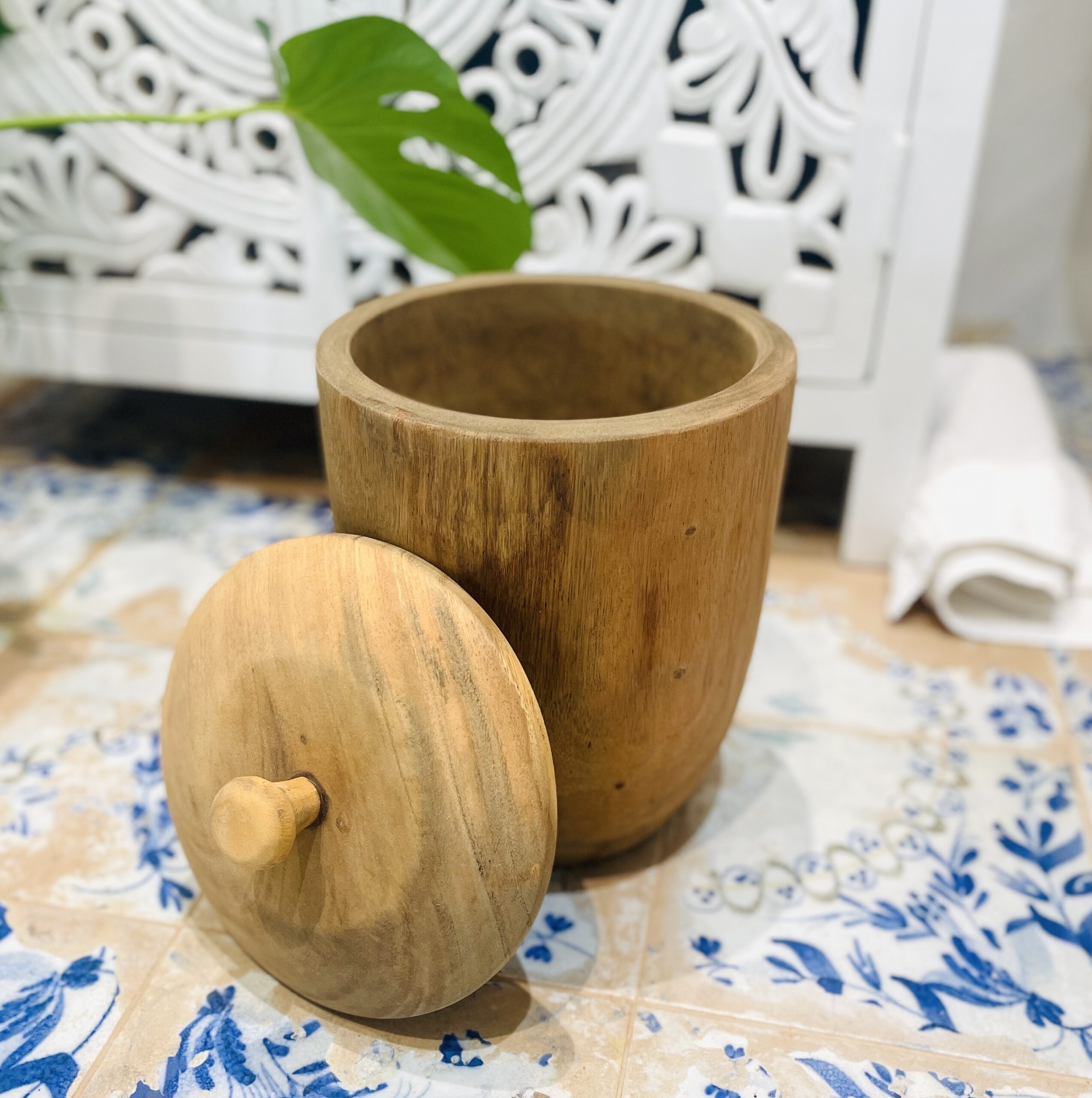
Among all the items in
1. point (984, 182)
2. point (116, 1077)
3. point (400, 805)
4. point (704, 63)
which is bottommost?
point (116, 1077)

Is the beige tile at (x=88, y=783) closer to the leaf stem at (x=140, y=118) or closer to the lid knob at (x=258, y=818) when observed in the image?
the lid knob at (x=258, y=818)

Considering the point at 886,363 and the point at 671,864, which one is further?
the point at 886,363

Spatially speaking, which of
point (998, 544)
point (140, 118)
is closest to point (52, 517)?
point (140, 118)

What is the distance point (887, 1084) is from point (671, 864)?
0.66ft

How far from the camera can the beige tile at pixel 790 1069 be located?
1.97 ft

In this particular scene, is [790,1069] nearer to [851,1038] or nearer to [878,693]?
[851,1038]

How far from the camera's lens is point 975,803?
0.82m

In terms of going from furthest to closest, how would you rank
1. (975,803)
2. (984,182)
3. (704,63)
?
(984,182)
(704,63)
(975,803)

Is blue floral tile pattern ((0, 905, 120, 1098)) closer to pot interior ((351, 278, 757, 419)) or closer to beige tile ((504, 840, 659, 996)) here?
beige tile ((504, 840, 659, 996))

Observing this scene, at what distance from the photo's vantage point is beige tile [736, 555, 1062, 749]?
914 millimetres

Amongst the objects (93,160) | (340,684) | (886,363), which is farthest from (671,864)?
(93,160)

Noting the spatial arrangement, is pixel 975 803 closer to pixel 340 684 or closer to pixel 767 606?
pixel 767 606

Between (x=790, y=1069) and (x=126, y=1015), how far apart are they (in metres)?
0.40

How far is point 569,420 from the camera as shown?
24.9 inches
